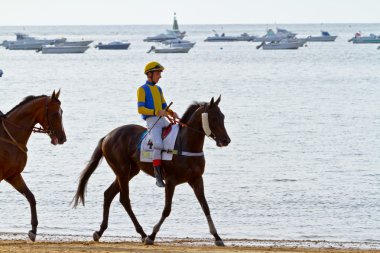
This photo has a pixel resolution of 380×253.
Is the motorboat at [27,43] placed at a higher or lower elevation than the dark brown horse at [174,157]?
lower

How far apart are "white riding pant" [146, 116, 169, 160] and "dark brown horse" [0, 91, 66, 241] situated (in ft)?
4.61

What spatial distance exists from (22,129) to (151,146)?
2.03m

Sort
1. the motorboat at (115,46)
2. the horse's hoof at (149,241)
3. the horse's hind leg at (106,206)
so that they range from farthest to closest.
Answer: the motorboat at (115,46) → the horse's hind leg at (106,206) → the horse's hoof at (149,241)

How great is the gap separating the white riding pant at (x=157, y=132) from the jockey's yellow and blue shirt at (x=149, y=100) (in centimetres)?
11

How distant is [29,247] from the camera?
16.1 m

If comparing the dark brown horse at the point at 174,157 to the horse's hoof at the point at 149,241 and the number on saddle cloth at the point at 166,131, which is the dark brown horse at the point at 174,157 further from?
the number on saddle cloth at the point at 166,131

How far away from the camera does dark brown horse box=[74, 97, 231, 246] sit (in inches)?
664

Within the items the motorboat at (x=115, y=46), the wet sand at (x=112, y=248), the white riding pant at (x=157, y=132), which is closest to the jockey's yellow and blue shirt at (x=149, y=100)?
the white riding pant at (x=157, y=132)

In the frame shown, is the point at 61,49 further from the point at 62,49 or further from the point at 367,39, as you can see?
the point at 367,39

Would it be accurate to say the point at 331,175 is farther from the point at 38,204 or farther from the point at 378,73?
the point at 378,73

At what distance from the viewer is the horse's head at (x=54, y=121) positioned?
16.8m

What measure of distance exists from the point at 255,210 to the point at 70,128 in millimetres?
23516

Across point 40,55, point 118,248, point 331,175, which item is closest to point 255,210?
point 331,175

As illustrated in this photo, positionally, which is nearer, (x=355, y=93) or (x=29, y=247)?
(x=29, y=247)
